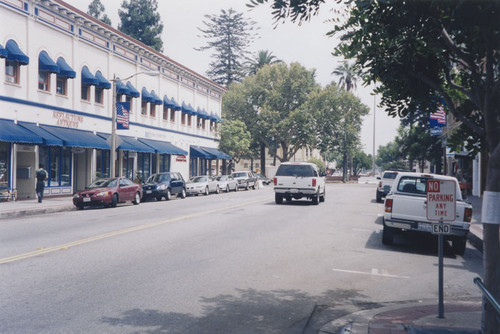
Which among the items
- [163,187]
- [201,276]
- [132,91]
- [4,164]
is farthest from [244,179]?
[201,276]

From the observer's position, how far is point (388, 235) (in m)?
11.3

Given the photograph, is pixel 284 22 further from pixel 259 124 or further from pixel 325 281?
pixel 259 124

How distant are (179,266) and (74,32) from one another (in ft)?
76.2

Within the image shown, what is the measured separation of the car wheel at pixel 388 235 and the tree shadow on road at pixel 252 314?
4478mm

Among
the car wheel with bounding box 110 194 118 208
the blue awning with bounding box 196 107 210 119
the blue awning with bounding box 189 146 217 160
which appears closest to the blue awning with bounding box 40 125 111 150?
the car wheel with bounding box 110 194 118 208

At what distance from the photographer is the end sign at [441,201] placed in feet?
18.2

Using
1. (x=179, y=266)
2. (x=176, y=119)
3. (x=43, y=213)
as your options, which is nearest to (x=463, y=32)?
(x=179, y=266)

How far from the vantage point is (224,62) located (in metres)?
72.9

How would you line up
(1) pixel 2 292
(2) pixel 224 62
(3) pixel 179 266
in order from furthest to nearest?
1. (2) pixel 224 62
2. (3) pixel 179 266
3. (1) pixel 2 292

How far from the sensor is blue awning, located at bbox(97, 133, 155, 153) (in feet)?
97.7

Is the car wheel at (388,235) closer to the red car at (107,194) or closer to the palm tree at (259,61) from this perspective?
the red car at (107,194)

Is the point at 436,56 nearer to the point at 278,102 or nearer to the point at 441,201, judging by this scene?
the point at 441,201

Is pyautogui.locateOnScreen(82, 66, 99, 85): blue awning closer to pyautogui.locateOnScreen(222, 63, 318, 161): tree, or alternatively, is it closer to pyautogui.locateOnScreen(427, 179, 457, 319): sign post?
pyautogui.locateOnScreen(427, 179, 457, 319): sign post

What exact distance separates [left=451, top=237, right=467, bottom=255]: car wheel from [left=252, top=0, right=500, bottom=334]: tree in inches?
191
